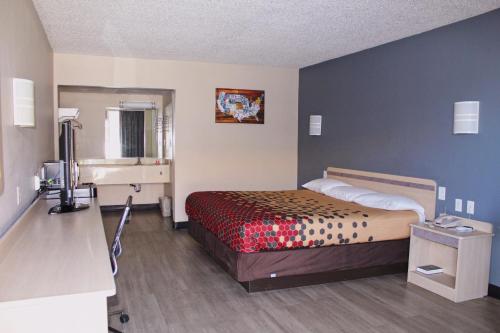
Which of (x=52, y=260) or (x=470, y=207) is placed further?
(x=470, y=207)

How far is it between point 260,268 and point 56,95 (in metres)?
3.69

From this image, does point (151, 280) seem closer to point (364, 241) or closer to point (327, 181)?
point (364, 241)

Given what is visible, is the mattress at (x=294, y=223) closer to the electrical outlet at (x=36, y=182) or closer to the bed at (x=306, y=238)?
the bed at (x=306, y=238)

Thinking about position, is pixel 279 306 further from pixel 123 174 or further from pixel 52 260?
pixel 123 174

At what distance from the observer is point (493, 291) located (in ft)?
11.5

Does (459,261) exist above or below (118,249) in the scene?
below

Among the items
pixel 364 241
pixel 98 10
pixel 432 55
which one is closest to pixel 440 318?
pixel 364 241

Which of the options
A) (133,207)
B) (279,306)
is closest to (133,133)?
(133,207)

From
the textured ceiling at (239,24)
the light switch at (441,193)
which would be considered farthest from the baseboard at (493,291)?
the textured ceiling at (239,24)

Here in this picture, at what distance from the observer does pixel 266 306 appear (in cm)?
325

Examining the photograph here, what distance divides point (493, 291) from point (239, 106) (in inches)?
160

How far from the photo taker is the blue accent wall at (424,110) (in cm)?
353

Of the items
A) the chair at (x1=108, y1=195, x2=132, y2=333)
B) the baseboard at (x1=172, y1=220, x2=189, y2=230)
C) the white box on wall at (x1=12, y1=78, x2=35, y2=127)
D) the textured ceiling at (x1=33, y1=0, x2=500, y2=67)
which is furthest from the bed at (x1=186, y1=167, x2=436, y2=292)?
the white box on wall at (x1=12, y1=78, x2=35, y2=127)

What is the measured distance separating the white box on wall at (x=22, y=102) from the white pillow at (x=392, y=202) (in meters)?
3.28
